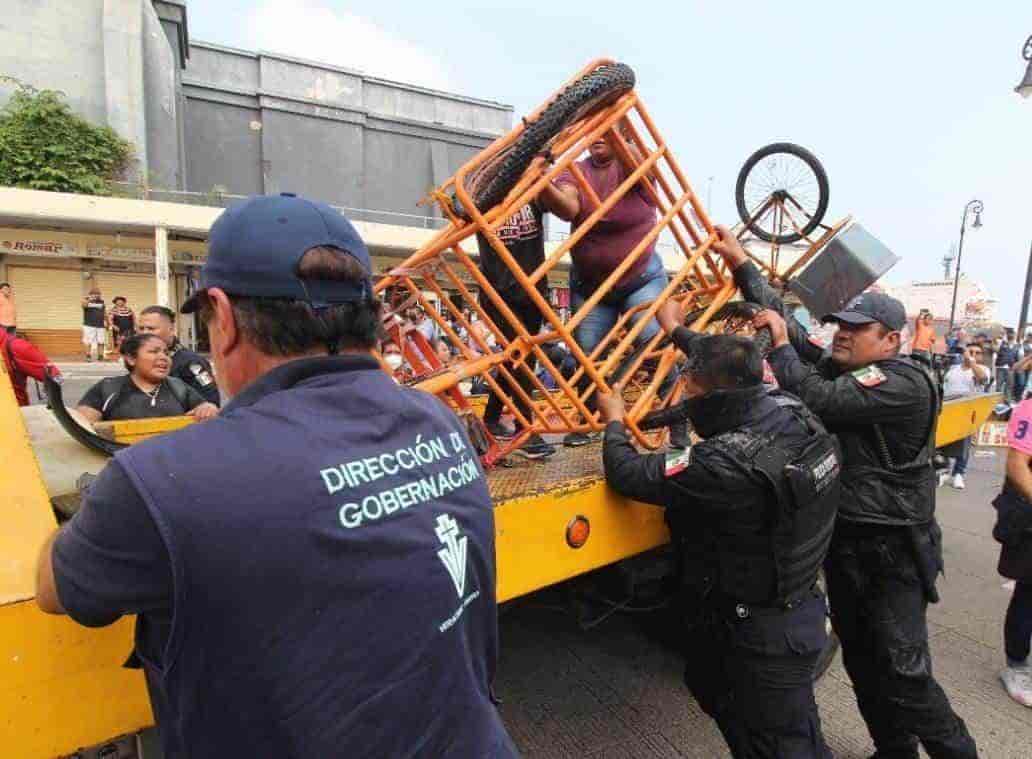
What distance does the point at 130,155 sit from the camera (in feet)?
53.0

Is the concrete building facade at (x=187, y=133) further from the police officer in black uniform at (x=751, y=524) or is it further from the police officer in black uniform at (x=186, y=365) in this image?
the police officer in black uniform at (x=751, y=524)

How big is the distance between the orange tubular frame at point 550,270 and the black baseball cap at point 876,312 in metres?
0.49

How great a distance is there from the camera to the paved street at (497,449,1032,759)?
2561 mm

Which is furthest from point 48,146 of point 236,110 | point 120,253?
point 236,110

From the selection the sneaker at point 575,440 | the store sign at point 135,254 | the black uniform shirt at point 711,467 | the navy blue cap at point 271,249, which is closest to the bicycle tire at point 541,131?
the black uniform shirt at point 711,467

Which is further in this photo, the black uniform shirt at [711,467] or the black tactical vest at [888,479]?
the black tactical vest at [888,479]

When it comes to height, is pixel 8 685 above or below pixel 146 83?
below

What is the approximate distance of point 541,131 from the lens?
195 centimetres

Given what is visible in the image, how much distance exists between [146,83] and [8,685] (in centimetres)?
2176

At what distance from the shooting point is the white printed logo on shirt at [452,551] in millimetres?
926

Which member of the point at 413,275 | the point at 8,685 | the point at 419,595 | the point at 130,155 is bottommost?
the point at 8,685

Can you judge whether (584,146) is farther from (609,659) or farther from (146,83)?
(146,83)

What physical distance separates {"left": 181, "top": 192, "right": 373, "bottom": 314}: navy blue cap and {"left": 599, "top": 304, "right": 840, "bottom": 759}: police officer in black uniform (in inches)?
53.2

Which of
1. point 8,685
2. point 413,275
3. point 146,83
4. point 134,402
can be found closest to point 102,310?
point 146,83
